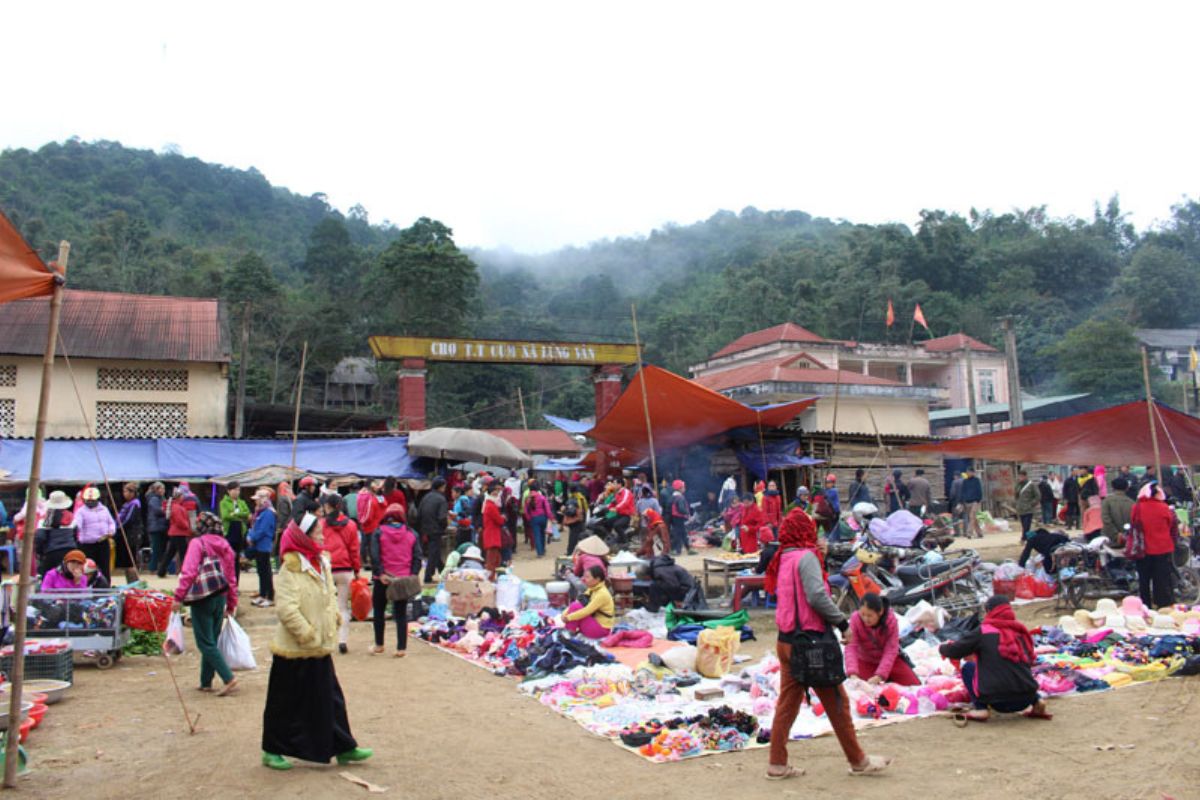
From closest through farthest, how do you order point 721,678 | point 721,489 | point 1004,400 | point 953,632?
point 721,678 < point 953,632 < point 721,489 < point 1004,400

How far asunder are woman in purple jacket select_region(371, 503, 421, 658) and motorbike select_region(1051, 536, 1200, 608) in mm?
7167

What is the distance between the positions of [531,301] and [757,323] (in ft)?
92.7

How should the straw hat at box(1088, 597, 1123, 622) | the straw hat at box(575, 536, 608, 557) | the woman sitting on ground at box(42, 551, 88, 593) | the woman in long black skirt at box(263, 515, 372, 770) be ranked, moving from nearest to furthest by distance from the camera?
the woman in long black skirt at box(263, 515, 372, 770) → the woman sitting on ground at box(42, 551, 88, 593) → the straw hat at box(1088, 597, 1123, 622) → the straw hat at box(575, 536, 608, 557)

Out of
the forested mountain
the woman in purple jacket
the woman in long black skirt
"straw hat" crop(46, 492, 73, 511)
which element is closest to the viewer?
the woman in long black skirt

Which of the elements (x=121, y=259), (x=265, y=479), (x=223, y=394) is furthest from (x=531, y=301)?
(x=265, y=479)

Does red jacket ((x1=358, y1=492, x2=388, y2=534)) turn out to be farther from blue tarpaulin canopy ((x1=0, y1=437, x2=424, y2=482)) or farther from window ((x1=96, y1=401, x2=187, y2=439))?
window ((x1=96, y1=401, x2=187, y2=439))

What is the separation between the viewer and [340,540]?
8445 mm

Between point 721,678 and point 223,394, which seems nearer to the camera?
point 721,678

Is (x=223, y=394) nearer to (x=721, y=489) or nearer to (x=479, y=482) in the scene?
(x=479, y=482)

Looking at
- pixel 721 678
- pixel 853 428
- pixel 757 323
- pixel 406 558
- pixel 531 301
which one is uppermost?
pixel 531 301

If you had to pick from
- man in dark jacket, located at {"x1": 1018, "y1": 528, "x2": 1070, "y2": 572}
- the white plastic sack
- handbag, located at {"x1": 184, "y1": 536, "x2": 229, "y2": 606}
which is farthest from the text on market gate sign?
the white plastic sack

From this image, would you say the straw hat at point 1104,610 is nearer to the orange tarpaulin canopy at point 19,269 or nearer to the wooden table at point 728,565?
the wooden table at point 728,565

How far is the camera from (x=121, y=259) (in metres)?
44.9

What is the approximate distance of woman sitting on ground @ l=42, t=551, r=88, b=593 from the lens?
324 inches
